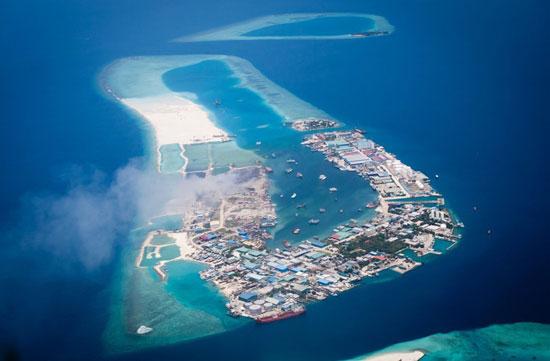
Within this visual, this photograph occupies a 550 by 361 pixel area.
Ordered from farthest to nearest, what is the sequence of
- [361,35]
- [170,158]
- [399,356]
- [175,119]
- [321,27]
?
[321,27] → [361,35] → [175,119] → [170,158] → [399,356]

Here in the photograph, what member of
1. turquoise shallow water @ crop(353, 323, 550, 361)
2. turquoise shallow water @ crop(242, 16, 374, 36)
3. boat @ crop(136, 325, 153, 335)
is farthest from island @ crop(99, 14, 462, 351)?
turquoise shallow water @ crop(242, 16, 374, 36)

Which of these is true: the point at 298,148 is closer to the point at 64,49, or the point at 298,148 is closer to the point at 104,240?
the point at 104,240

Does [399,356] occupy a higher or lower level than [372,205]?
lower

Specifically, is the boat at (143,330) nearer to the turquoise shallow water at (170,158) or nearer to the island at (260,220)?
the island at (260,220)

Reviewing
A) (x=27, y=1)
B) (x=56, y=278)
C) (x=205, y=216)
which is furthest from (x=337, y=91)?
(x=27, y=1)

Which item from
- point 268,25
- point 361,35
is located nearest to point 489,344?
point 361,35

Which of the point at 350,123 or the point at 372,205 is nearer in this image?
the point at 372,205

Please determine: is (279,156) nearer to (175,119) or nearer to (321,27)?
(175,119)
